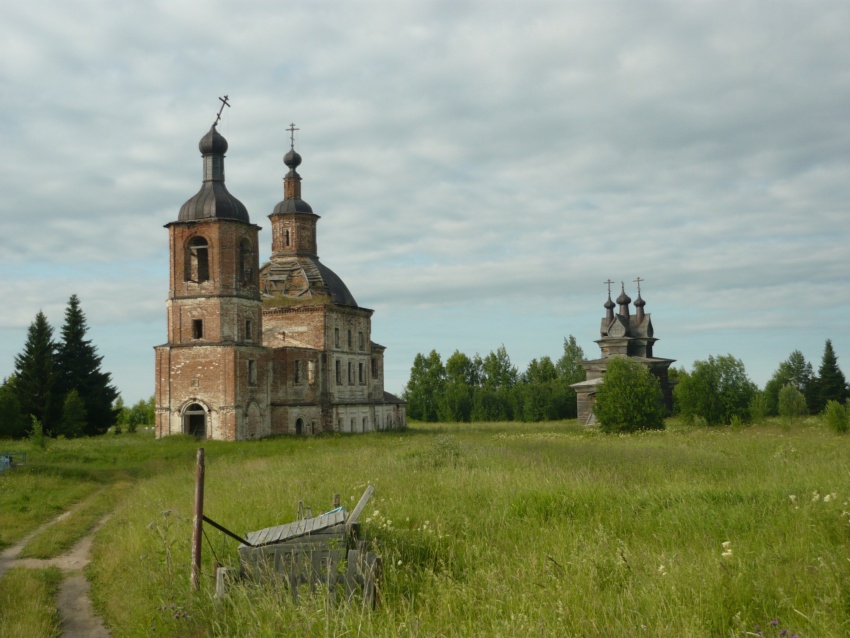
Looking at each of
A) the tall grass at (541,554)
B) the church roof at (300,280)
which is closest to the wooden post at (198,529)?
the tall grass at (541,554)

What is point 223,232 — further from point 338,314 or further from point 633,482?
point 633,482

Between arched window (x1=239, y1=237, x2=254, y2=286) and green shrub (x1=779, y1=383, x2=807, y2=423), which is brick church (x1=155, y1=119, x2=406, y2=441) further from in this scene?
green shrub (x1=779, y1=383, x2=807, y2=423)

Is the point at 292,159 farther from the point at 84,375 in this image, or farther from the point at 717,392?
the point at 717,392

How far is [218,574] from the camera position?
A: 7078 millimetres

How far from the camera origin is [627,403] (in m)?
35.2

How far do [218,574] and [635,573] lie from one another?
3.69 metres

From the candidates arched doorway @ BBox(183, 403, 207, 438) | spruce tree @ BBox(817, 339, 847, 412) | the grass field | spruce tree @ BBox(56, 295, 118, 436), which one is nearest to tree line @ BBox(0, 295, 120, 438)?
spruce tree @ BBox(56, 295, 118, 436)

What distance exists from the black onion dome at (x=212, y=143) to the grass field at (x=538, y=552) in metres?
21.6

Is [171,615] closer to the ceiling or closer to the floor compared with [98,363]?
closer to the floor

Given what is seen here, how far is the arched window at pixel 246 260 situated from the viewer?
1331 inches

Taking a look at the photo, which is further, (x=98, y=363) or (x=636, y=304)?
(x=636, y=304)

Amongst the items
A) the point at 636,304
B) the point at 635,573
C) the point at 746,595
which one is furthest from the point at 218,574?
the point at 636,304

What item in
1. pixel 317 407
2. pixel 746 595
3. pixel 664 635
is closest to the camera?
pixel 664 635

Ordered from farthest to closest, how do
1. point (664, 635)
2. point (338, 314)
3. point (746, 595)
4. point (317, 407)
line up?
point (338, 314) → point (317, 407) → point (746, 595) → point (664, 635)
